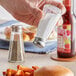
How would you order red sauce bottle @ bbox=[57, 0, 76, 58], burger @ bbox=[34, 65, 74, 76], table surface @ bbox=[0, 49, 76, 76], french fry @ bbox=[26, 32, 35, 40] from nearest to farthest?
burger @ bbox=[34, 65, 74, 76], table surface @ bbox=[0, 49, 76, 76], red sauce bottle @ bbox=[57, 0, 76, 58], french fry @ bbox=[26, 32, 35, 40]

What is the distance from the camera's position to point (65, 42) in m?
1.32

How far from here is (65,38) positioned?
1323 millimetres

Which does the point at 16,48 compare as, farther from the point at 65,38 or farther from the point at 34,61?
the point at 65,38

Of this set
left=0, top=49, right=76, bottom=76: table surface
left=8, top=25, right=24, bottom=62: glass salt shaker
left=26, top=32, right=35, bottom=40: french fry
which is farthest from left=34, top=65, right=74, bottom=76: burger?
left=26, top=32, right=35, bottom=40: french fry

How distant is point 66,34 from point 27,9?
0.85ft

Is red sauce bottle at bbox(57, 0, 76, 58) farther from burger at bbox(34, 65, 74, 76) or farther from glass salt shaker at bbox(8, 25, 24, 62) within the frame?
burger at bbox(34, 65, 74, 76)

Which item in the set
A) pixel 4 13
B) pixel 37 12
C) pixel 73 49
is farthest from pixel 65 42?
pixel 4 13

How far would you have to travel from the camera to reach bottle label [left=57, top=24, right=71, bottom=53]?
1.32 meters

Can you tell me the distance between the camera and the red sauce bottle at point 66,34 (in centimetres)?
131

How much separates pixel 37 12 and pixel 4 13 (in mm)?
1477

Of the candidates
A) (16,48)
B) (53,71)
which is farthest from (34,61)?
(53,71)

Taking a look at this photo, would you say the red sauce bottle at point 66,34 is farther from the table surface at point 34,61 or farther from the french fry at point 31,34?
the french fry at point 31,34

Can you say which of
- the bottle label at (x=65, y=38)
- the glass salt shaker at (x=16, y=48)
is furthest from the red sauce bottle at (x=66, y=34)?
the glass salt shaker at (x=16, y=48)

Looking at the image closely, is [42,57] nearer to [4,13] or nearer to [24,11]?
[24,11]
